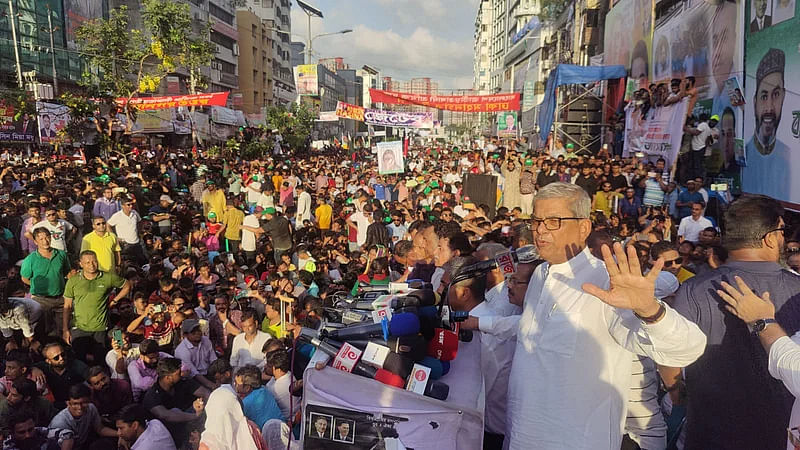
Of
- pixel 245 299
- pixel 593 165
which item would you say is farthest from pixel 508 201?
pixel 245 299

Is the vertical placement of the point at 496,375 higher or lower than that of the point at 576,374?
lower

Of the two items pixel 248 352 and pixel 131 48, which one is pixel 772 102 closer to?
pixel 248 352

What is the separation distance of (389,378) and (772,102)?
8.95m

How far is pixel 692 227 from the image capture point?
7.71 meters

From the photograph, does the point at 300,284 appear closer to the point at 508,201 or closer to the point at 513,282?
the point at 513,282

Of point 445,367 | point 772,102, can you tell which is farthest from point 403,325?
point 772,102

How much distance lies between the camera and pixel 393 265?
27.0 ft

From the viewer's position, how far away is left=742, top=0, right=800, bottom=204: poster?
779 cm

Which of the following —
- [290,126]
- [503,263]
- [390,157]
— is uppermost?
[290,126]

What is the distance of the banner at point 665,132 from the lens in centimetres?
1152

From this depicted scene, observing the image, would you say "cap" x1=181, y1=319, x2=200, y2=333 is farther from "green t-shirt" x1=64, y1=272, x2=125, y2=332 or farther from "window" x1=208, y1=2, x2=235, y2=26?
"window" x1=208, y1=2, x2=235, y2=26

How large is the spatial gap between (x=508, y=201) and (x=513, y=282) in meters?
9.98

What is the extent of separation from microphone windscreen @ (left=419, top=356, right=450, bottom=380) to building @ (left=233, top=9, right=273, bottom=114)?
57.9m

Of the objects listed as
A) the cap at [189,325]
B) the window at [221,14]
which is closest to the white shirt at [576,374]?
the cap at [189,325]
